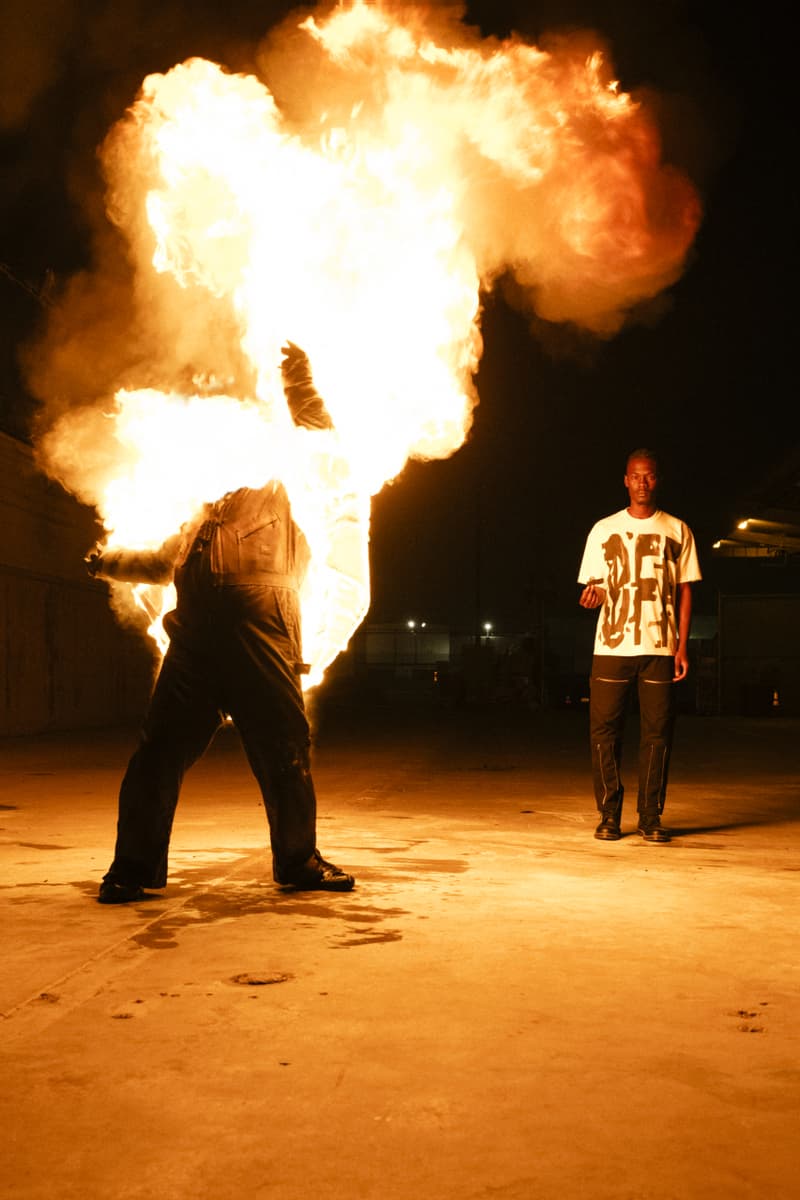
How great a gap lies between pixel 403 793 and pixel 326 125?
17.7 feet

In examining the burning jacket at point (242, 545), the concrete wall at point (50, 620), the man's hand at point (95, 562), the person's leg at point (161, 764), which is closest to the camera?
the person's leg at point (161, 764)

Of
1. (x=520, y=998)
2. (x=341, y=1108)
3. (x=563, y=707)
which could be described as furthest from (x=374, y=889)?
(x=563, y=707)

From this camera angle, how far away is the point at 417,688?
65.0 m

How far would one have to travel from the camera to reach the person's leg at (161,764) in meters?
5.32

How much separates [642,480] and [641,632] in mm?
934

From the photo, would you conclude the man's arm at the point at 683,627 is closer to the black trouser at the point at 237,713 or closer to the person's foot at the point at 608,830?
the person's foot at the point at 608,830

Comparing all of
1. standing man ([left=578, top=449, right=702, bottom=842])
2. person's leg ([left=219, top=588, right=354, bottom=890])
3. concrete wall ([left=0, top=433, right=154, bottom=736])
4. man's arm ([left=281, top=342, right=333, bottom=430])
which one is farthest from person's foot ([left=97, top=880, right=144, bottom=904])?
concrete wall ([left=0, top=433, right=154, bottom=736])

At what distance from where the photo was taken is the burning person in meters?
5.47

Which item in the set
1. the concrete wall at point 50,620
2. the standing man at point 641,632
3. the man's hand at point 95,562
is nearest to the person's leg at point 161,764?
the man's hand at point 95,562

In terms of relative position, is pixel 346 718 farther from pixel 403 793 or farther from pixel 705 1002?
pixel 705 1002

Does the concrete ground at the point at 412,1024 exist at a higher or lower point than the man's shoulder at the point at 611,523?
lower

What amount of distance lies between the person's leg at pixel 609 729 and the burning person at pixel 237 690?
245 cm

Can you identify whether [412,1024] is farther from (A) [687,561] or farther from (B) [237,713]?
(A) [687,561]

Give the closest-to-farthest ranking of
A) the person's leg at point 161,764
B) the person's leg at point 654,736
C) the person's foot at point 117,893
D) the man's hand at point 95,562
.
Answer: the person's foot at point 117,893
the person's leg at point 161,764
the man's hand at point 95,562
the person's leg at point 654,736
